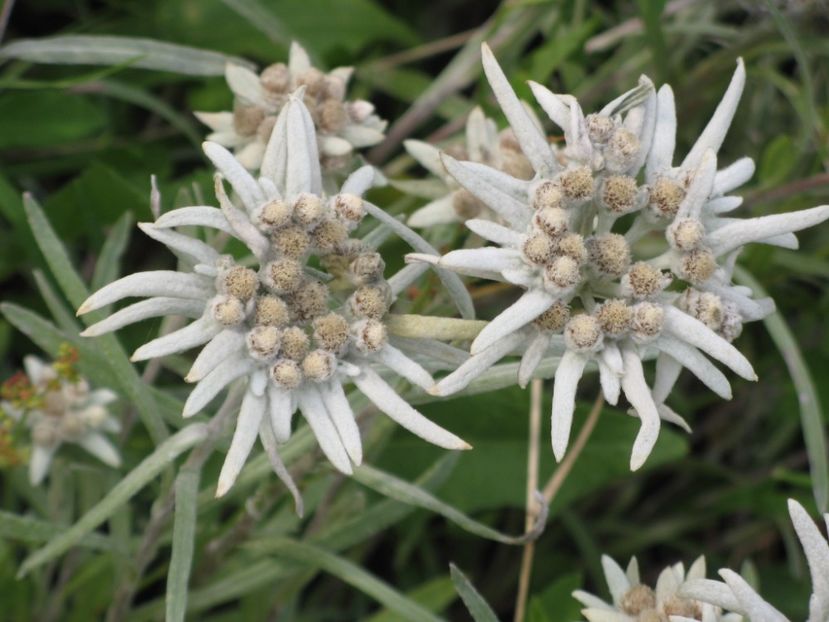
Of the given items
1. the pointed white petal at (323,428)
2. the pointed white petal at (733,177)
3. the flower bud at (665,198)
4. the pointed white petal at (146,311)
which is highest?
the pointed white petal at (733,177)

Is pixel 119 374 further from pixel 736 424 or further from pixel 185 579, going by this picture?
pixel 736 424

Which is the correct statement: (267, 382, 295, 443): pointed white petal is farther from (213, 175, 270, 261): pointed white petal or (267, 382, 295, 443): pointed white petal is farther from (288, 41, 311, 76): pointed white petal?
(288, 41, 311, 76): pointed white petal

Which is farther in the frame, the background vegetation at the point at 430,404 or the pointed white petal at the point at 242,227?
the background vegetation at the point at 430,404

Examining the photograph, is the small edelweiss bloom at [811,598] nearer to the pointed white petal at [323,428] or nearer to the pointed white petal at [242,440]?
the pointed white petal at [323,428]

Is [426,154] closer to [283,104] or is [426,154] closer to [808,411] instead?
[283,104]

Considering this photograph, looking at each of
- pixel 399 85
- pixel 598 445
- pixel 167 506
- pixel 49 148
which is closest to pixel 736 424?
pixel 598 445

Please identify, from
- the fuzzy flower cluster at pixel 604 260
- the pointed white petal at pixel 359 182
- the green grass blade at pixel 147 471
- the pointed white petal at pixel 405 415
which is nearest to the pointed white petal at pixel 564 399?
the fuzzy flower cluster at pixel 604 260
